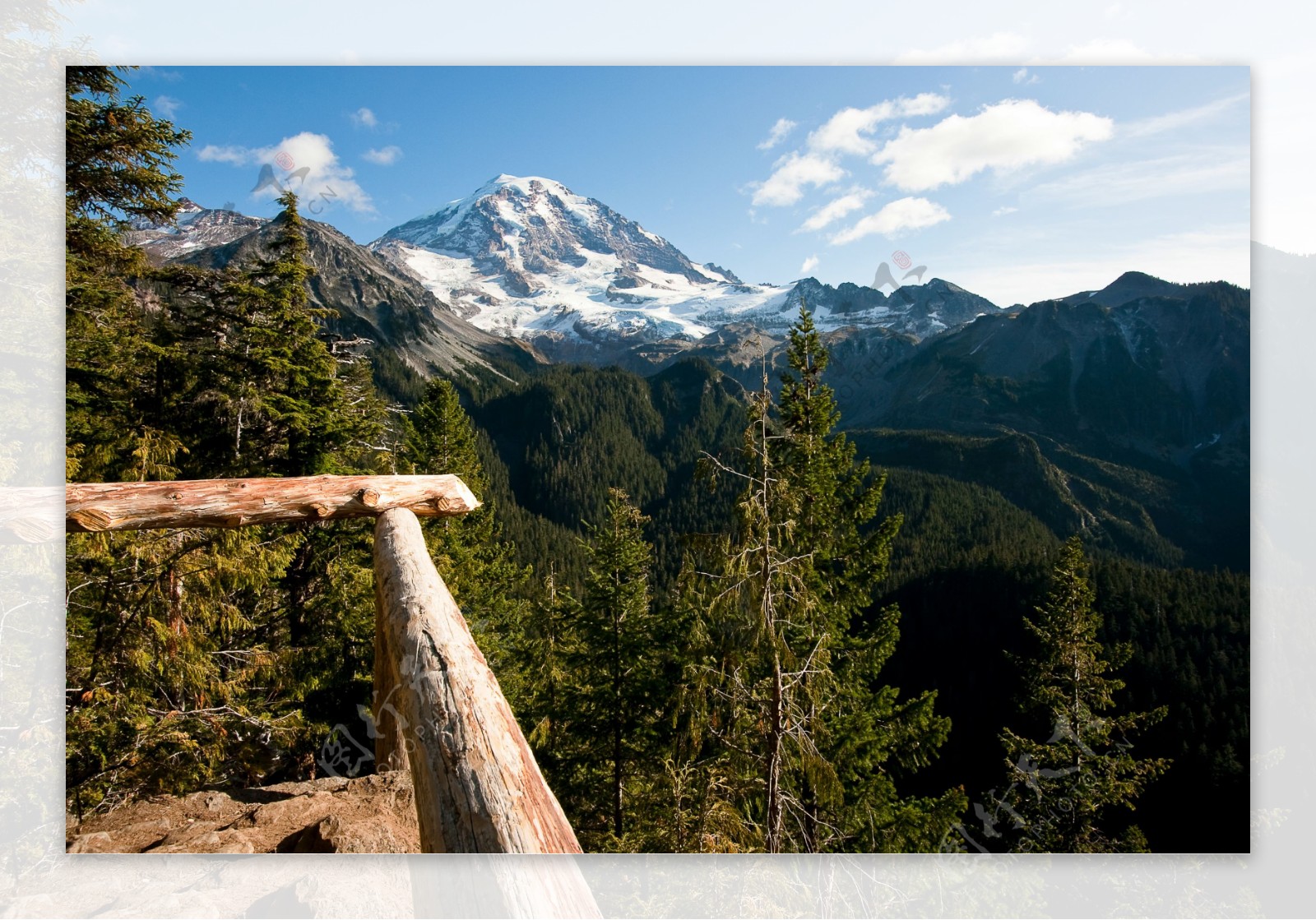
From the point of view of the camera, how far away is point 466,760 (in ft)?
5.68

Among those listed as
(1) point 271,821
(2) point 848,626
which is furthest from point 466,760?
(2) point 848,626

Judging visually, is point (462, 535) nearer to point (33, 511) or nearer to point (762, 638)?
point (33, 511)

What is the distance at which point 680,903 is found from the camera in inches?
166

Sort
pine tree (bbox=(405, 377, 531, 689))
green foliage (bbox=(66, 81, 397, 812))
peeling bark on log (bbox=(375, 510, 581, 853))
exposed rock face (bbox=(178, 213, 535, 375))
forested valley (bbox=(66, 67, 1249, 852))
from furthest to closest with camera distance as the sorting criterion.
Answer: exposed rock face (bbox=(178, 213, 535, 375)) < pine tree (bbox=(405, 377, 531, 689)) < green foliage (bbox=(66, 81, 397, 812)) < forested valley (bbox=(66, 67, 1249, 852)) < peeling bark on log (bbox=(375, 510, 581, 853))

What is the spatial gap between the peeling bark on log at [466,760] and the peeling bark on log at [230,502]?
1.41 meters

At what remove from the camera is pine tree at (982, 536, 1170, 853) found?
8.21 metres

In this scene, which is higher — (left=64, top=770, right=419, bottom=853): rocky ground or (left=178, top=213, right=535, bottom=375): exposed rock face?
(left=178, top=213, right=535, bottom=375): exposed rock face

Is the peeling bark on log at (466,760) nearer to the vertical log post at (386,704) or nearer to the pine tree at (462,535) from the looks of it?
the vertical log post at (386,704)

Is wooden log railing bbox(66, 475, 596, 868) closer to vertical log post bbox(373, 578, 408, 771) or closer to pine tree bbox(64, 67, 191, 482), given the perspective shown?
vertical log post bbox(373, 578, 408, 771)

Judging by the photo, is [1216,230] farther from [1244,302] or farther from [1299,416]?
[1299,416]

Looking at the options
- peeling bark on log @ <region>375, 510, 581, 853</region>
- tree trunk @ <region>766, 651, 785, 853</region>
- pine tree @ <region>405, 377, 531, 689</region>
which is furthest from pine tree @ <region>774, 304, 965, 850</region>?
pine tree @ <region>405, 377, 531, 689</region>

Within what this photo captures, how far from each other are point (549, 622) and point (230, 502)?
27.4 ft

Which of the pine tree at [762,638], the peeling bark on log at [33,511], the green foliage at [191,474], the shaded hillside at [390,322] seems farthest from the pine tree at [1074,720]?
the shaded hillside at [390,322]

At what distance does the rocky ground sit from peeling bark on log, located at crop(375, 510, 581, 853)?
1.92 meters
